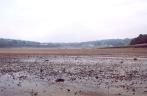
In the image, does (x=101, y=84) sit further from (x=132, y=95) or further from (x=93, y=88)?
(x=132, y=95)

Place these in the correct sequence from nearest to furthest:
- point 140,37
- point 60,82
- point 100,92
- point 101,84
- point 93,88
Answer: point 100,92
point 93,88
point 101,84
point 60,82
point 140,37

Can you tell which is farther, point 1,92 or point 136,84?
point 136,84

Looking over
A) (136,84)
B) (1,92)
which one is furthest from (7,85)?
(136,84)

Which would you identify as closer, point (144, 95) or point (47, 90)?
point (144, 95)

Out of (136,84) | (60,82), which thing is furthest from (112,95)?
(60,82)

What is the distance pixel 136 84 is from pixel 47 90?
5.06 meters

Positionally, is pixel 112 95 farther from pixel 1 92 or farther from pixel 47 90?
pixel 1 92

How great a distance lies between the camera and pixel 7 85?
1861 cm

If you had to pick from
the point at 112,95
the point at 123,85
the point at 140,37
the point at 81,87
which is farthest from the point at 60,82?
the point at 140,37

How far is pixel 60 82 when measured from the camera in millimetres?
19078

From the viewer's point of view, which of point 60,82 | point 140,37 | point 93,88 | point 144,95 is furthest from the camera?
point 140,37

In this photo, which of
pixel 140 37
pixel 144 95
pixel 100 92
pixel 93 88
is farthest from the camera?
pixel 140 37

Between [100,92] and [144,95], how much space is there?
7.43ft

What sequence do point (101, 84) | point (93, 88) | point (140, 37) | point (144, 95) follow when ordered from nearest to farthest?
1. point (144, 95)
2. point (93, 88)
3. point (101, 84)
4. point (140, 37)
